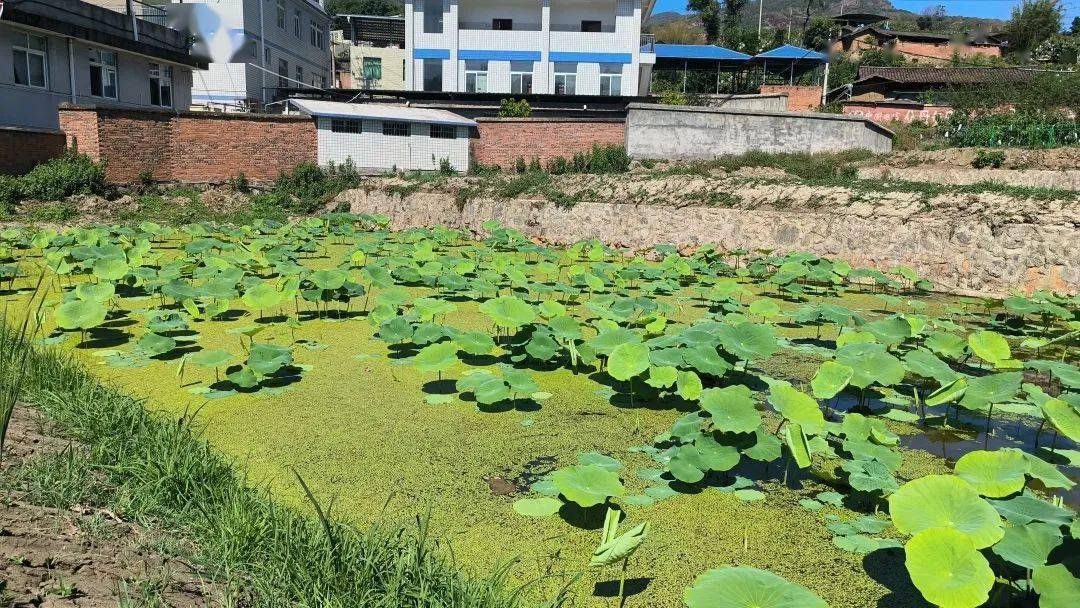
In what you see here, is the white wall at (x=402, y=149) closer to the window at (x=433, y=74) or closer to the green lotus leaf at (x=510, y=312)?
the window at (x=433, y=74)

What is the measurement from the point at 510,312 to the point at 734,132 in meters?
14.7

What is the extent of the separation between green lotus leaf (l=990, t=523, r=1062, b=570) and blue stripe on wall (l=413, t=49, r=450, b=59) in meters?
27.8

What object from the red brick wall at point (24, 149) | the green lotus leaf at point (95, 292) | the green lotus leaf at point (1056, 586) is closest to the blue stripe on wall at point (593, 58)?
the red brick wall at point (24, 149)

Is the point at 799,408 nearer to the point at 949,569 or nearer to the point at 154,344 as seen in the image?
the point at 949,569

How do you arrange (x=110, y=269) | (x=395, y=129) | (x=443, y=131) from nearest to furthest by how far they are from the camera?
(x=110, y=269) → (x=395, y=129) → (x=443, y=131)

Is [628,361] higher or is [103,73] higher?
[103,73]

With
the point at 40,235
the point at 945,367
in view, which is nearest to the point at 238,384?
the point at 945,367

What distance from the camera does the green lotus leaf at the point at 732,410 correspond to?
3.20m

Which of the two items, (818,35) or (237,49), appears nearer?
(237,49)

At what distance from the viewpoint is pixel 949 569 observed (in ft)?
6.94

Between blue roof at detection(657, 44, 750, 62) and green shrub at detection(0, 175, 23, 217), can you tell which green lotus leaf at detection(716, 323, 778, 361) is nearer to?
green shrub at detection(0, 175, 23, 217)

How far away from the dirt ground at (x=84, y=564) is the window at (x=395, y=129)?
59.5 ft

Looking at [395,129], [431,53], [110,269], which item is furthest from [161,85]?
[110,269]

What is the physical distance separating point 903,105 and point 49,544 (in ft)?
104
